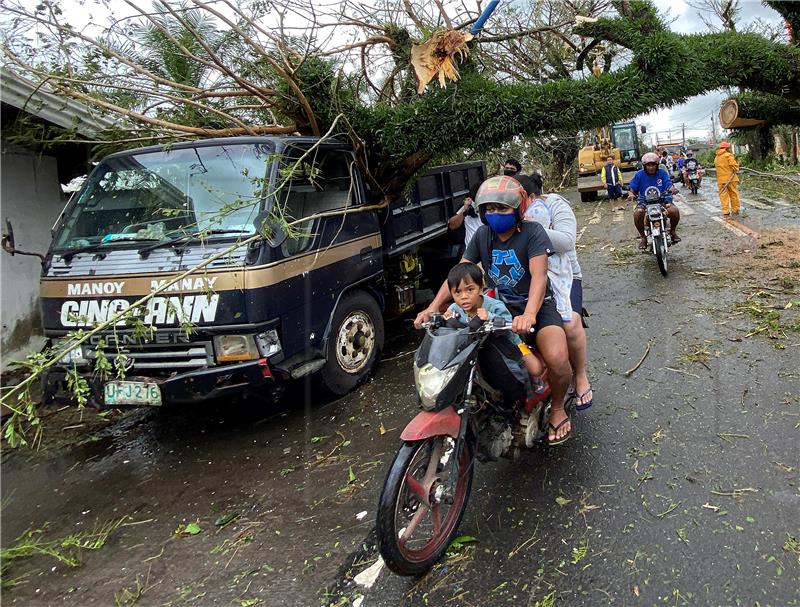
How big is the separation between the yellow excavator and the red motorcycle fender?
18.4 metres

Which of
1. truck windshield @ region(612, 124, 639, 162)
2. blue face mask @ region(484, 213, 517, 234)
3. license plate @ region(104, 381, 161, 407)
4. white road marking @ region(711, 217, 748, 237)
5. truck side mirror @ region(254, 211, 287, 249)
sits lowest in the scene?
license plate @ region(104, 381, 161, 407)

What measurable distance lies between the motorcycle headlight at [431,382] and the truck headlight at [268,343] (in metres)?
1.60

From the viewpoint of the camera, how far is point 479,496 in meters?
3.08

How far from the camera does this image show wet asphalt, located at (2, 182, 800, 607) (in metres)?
2.43

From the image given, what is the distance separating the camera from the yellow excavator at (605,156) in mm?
20469

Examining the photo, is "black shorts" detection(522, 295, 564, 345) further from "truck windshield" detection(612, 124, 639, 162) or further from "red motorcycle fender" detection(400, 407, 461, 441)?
"truck windshield" detection(612, 124, 639, 162)

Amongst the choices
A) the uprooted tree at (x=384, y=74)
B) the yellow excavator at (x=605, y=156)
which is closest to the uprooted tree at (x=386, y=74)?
the uprooted tree at (x=384, y=74)

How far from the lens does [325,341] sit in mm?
4375

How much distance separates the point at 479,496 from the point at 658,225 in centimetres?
568

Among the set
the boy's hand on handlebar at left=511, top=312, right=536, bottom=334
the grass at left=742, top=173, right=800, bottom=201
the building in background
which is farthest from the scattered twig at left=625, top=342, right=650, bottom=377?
the grass at left=742, top=173, right=800, bottom=201

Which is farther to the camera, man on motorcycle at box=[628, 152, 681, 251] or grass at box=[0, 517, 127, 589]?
man on motorcycle at box=[628, 152, 681, 251]

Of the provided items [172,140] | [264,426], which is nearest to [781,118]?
[264,426]

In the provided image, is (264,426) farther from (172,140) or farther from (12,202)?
(12,202)

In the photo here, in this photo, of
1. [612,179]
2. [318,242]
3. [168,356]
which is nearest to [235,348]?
[168,356]
